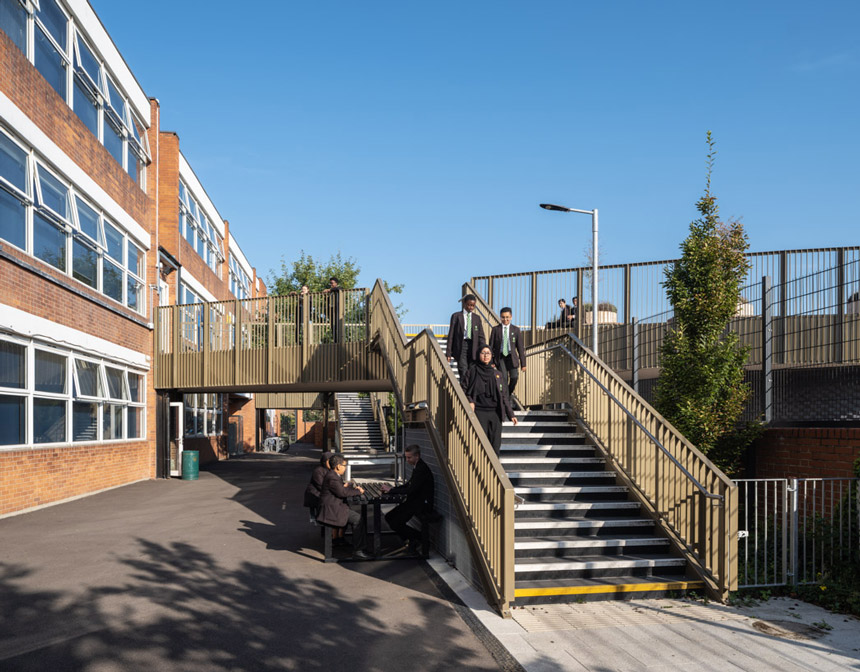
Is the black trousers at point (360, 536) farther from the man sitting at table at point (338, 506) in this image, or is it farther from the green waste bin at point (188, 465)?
the green waste bin at point (188, 465)

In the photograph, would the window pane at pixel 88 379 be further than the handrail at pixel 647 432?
Yes

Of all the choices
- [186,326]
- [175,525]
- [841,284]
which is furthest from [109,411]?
[841,284]

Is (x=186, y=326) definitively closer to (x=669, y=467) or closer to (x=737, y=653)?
(x=669, y=467)

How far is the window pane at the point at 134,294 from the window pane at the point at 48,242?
4811mm

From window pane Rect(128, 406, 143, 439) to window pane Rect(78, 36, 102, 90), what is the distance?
7850 mm

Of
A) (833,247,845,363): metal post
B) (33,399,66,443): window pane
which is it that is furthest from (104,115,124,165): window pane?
(833,247,845,363): metal post

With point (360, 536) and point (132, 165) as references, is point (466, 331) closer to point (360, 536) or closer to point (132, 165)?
point (360, 536)

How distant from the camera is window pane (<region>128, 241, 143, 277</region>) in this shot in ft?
65.7

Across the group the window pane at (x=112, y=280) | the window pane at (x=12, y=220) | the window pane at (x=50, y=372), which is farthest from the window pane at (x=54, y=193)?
the window pane at (x=50, y=372)

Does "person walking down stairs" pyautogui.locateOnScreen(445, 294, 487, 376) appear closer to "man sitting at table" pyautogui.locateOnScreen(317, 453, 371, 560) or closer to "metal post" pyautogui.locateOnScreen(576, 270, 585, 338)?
"man sitting at table" pyautogui.locateOnScreen(317, 453, 371, 560)

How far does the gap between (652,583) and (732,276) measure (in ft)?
16.6

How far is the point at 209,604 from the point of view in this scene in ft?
22.9

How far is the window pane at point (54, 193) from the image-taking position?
1407cm

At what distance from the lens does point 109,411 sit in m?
17.8
